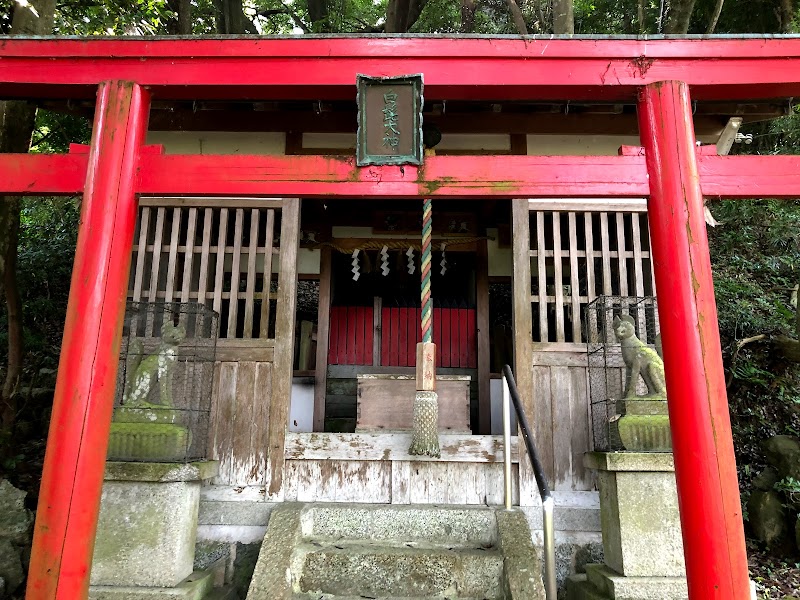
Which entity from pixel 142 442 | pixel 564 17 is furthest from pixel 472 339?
Result: pixel 142 442

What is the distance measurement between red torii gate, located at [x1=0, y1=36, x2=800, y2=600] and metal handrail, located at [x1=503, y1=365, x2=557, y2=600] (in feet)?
2.27

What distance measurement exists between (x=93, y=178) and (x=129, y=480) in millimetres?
1923

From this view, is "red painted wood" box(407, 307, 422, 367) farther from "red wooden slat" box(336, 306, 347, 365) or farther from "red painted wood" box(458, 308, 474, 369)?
A: "red wooden slat" box(336, 306, 347, 365)

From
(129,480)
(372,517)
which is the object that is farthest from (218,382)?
(372,517)

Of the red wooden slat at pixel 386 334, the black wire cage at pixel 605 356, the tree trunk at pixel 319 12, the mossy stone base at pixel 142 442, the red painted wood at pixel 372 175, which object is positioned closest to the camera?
the red painted wood at pixel 372 175

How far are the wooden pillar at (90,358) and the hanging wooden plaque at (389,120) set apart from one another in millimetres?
1339

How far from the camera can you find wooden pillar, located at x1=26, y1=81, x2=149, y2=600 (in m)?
2.76

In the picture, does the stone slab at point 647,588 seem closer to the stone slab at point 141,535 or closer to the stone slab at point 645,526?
the stone slab at point 645,526

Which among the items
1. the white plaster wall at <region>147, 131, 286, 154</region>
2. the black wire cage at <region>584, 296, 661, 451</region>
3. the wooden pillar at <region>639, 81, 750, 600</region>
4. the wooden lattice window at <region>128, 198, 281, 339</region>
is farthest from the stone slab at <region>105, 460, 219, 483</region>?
the white plaster wall at <region>147, 131, 286, 154</region>

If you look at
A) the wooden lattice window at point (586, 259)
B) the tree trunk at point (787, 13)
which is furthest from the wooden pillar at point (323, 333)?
the tree trunk at point (787, 13)

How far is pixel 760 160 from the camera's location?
10.4 feet

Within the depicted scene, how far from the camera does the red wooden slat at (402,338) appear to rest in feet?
24.7

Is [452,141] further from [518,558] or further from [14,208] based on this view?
[14,208]

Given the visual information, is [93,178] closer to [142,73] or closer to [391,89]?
[142,73]
